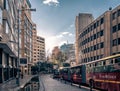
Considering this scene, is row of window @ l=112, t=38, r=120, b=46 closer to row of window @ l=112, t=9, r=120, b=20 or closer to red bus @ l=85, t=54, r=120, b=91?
row of window @ l=112, t=9, r=120, b=20

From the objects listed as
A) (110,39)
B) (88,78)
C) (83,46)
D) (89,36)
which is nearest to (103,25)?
(110,39)

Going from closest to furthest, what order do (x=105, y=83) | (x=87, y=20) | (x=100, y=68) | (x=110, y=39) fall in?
1. (x=105, y=83)
2. (x=100, y=68)
3. (x=110, y=39)
4. (x=87, y=20)

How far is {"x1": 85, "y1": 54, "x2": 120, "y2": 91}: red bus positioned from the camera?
750 inches

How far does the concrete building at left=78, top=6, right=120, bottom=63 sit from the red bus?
2811cm

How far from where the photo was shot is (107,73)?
21312mm

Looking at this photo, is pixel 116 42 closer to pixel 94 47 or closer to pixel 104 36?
pixel 104 36

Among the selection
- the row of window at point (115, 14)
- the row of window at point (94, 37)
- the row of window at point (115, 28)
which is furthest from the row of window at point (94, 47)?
the row of window at point (115, 14)

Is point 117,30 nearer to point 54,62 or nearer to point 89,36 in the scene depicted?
point 89,36

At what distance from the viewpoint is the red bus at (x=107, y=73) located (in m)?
19.0

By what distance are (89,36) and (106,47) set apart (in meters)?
16.6

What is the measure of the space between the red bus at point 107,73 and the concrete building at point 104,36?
28.1 m

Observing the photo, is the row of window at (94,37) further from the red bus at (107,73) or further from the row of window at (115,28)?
the red bus at (107,73)

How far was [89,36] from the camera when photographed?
7475 centimetres

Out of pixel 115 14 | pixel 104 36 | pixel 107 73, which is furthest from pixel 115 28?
pixel 107 73
